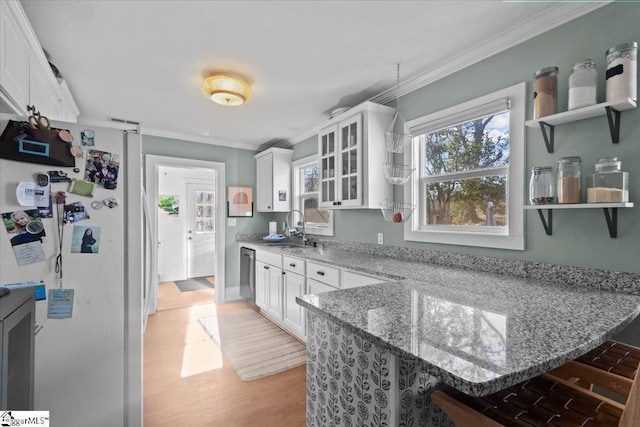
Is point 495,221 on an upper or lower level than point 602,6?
lower

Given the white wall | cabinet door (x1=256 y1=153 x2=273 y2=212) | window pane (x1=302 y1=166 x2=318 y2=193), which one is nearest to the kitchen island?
window pane (x1=302 y1=166 x2=318 y2=193)

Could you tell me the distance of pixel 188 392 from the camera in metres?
2.10

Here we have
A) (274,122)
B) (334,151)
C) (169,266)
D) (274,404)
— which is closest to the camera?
(274,404)

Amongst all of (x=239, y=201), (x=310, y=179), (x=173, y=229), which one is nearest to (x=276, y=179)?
(x=310, y=179)

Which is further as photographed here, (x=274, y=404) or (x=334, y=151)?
(x=334, y=151)

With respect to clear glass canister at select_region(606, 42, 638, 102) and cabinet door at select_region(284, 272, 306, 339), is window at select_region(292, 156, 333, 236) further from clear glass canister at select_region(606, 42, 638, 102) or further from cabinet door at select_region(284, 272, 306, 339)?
clear glass canister at select_region(606, 42, 638, 102)

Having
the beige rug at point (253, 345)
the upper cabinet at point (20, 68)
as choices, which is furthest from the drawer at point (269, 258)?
the upper cabinet at point (20, 68)

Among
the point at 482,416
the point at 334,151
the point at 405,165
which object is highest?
the point at 334,151

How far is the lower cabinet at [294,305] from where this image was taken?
9.21 ft

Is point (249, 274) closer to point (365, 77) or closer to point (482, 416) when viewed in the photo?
point (365, 77)

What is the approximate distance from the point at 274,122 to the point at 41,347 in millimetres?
2902

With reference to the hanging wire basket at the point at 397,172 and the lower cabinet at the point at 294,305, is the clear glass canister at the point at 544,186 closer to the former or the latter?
the hanging wire basket at the point at 397,172

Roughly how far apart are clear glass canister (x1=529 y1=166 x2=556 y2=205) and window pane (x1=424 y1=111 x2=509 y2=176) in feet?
1.33

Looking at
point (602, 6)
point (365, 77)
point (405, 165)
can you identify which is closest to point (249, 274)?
point (405, 165)
